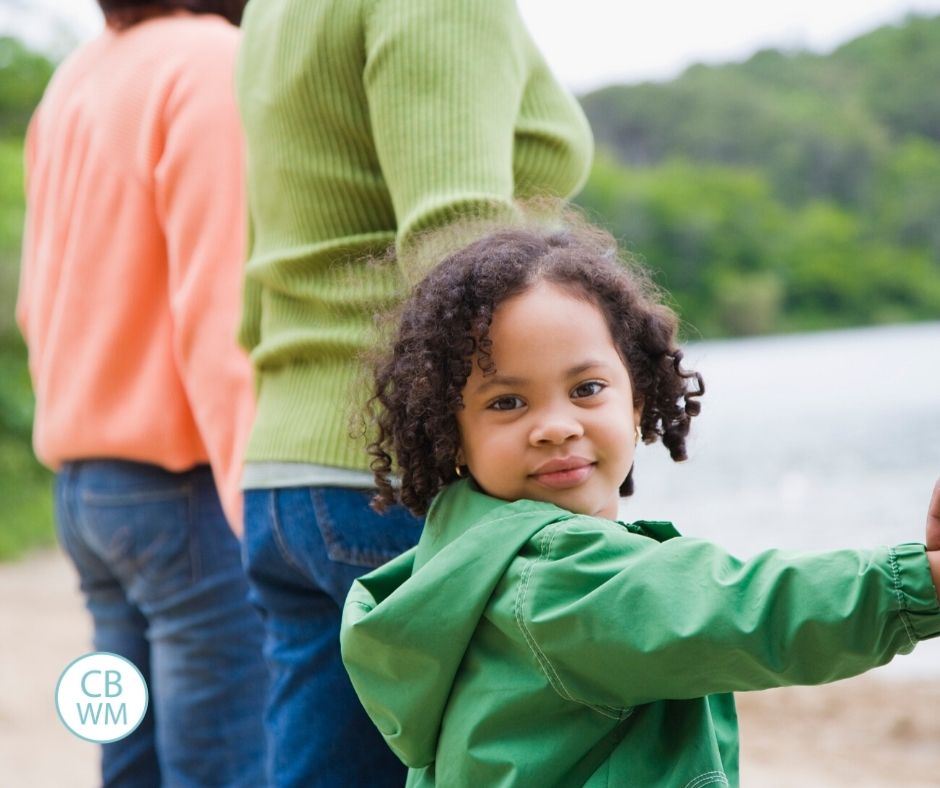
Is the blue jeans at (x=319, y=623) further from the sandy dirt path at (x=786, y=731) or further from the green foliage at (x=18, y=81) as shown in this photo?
the green foliage at (x=18, y=81)

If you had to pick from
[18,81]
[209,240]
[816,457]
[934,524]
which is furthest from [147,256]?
[18,81]

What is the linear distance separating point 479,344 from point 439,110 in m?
0.30

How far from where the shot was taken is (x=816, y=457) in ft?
40.8

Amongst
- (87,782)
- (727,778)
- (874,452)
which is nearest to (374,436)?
(727,778)

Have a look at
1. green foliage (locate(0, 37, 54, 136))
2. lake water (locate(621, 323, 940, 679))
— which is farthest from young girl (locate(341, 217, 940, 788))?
green foliage (locate(0, 37, 54, 136))

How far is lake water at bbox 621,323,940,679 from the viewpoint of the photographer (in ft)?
30.1

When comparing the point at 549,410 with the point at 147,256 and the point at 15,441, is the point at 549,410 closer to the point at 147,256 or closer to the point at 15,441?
the point at 147,256

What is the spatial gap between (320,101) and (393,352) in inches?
13.9

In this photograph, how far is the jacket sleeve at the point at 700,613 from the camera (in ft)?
3.35

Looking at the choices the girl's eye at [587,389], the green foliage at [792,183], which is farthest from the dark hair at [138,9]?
the green foliage at [792,183]

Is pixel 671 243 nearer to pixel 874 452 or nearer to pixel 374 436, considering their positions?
pixel 874 452

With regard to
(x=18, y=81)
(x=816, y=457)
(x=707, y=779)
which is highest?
(x=707, y=779)

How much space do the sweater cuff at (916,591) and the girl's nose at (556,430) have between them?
0.36m

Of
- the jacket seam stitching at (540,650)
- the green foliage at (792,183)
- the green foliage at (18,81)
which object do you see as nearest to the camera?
the jacket seam stitching at (540,650)
